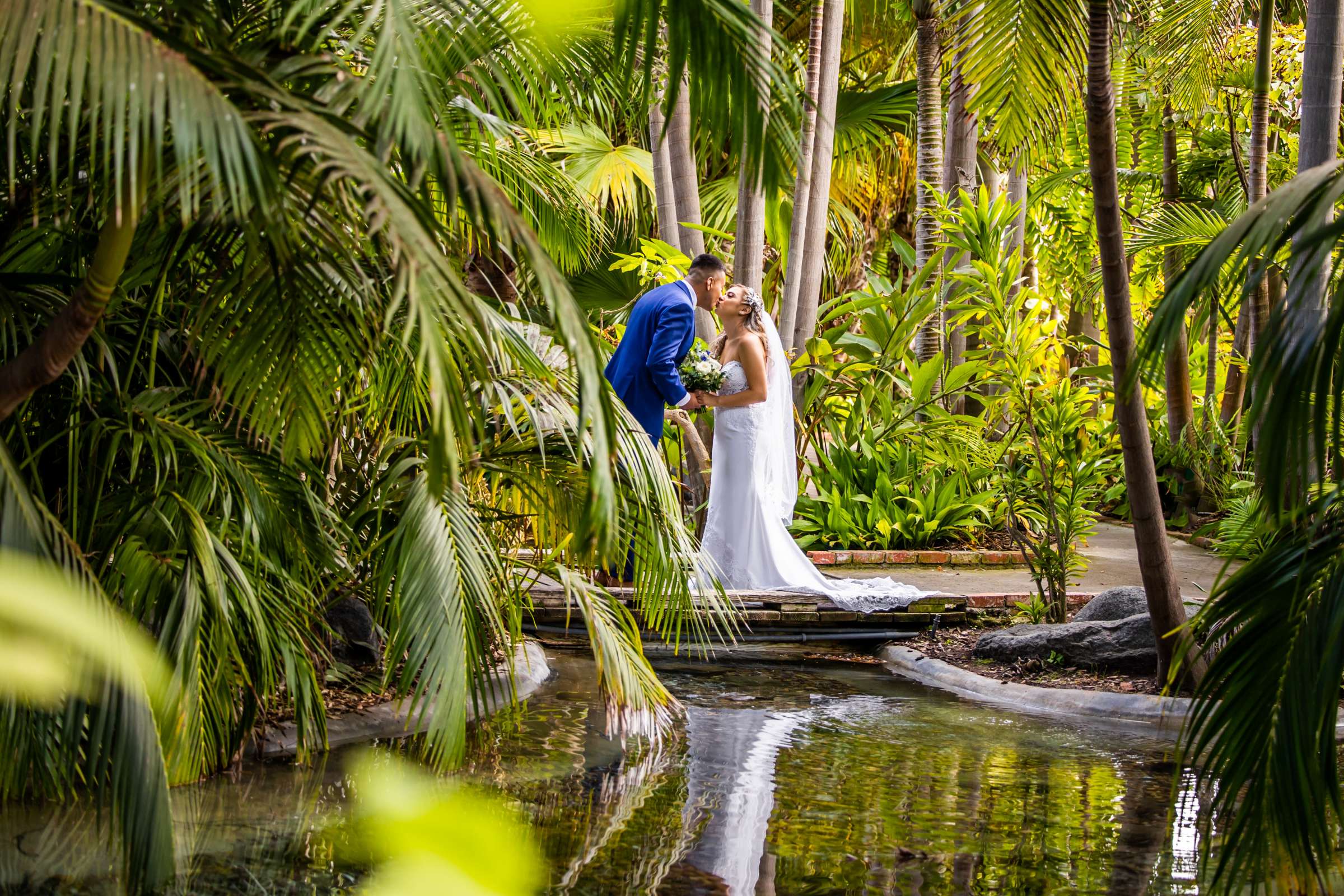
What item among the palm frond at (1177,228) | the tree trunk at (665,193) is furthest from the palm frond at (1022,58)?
the tree trunk at (665,193)

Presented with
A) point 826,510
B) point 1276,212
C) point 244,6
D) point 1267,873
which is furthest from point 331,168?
point 826,510

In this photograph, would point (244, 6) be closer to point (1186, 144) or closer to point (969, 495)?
point (969, 495)

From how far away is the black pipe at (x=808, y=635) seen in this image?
823 cm

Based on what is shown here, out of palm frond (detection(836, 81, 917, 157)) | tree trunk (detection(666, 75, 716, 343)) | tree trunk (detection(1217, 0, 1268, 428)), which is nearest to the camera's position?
tree trunk (detection(1217, 0, 1268, 428))

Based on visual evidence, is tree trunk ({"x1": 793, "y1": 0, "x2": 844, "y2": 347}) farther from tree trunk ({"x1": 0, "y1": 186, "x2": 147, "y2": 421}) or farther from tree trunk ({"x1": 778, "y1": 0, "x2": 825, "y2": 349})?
tree trunk ({"x1": 0, "y1": 186, "x2": 147, "y2": 421})

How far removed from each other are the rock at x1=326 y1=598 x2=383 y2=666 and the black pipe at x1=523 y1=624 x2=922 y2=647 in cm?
209

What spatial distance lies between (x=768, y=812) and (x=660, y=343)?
4.02 m

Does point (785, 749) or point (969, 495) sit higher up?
point (969, 495)

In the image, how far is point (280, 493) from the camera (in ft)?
14.8

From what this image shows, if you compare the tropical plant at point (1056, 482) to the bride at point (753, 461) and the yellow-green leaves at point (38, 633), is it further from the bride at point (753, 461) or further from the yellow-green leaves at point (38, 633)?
the yellow-green leaves at point (38, 633)

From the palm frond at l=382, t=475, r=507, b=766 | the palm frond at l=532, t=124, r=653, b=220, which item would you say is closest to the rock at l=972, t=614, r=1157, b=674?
the palm frond at l=382, t=475, r=507, b=766

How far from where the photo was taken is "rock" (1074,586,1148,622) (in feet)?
25.0

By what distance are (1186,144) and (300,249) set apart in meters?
18.0

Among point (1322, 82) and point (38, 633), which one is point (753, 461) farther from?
point (38, 633)
